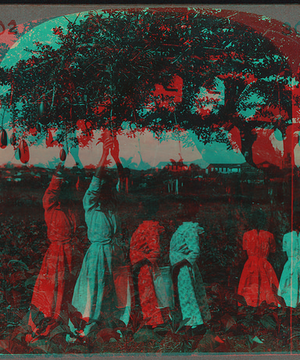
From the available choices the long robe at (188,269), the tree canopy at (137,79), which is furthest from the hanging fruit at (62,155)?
the long robe at (188,269)

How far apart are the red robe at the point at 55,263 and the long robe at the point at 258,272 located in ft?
6.26

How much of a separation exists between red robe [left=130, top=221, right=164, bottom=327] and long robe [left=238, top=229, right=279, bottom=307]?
3.15 ft

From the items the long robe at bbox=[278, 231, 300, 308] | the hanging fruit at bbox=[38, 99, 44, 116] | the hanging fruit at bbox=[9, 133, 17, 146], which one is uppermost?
the hanging fruit at bbox=[38, 99, 44, 116]

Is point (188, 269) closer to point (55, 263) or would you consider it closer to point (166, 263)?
point (166, 263)

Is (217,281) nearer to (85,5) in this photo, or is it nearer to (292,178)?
(292,178)

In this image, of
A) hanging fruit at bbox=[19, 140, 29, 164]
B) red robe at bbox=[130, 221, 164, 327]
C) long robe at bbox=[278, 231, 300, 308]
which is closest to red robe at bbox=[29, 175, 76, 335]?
hanging fruit at bbox=[19, 140, 29, 164]

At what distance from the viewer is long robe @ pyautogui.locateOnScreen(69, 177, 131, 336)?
2.93m

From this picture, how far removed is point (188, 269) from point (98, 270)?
98 cm

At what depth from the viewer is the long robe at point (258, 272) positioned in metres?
2.97

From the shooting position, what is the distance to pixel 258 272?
299cm

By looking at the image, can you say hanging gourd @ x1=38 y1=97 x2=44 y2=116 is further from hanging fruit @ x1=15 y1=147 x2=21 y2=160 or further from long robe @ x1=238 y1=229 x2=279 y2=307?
long robe @ x1=238 y1=229 x2=279 y2=307

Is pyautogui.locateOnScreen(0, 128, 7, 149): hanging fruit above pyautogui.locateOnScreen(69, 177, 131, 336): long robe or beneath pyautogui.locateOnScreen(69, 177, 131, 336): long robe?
above

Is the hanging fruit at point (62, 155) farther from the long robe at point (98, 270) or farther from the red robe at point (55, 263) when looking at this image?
the long robe at point (98, 270)

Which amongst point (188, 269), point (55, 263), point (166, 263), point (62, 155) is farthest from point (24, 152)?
point (188, 269)
